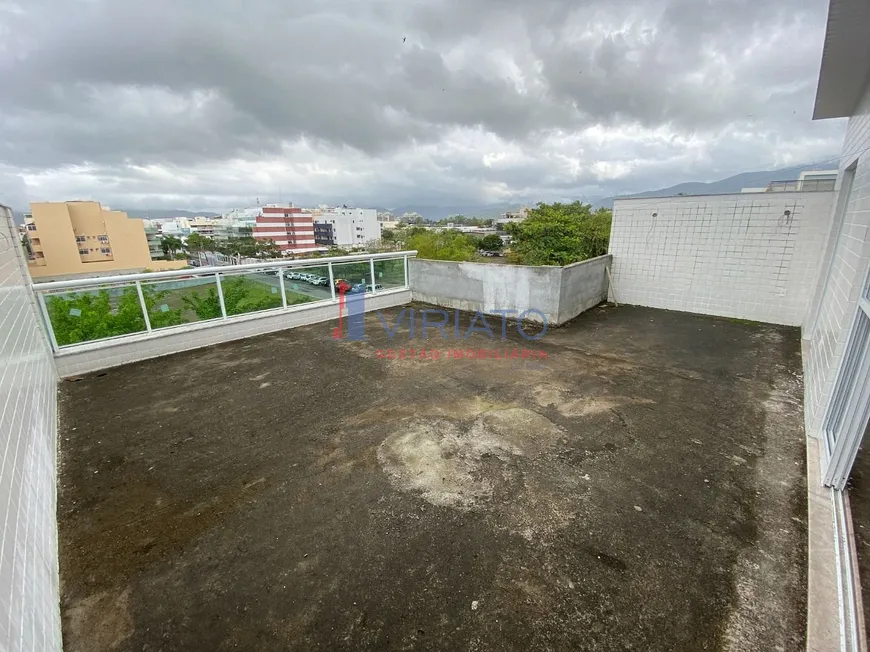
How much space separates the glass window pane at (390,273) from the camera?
7602mm

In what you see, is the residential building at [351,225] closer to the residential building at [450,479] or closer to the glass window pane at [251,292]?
the glass window pane at [251,292]

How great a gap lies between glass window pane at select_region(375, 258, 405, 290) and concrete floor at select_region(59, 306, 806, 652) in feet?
12.0

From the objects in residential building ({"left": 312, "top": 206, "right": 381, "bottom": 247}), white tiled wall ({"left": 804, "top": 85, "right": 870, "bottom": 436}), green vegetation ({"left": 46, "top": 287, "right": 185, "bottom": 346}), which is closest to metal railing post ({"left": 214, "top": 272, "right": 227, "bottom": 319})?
green vegetation ({"left": 46, "top": 287, "right": 185, "bottom": 346})

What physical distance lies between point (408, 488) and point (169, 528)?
1516 millimetres

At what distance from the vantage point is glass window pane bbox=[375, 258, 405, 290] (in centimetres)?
760

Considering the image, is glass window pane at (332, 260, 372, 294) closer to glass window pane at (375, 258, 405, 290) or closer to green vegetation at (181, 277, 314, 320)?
glass window pane at (375, 258, 405, 290)

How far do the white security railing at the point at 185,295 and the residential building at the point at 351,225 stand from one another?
3097 inches

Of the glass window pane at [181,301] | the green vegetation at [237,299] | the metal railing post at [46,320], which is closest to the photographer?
the metal railing post at [46,320]

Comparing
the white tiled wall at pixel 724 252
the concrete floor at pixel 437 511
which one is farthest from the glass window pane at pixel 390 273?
the white tiled wall at pixel 724 252

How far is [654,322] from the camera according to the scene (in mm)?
Result: 6461

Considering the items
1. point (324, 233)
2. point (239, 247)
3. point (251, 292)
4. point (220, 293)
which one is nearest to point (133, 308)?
point (220, 293)

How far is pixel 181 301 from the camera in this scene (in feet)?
17.1

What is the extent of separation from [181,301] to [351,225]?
86.0 meters

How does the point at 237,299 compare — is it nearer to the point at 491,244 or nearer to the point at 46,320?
the point at 46,320
